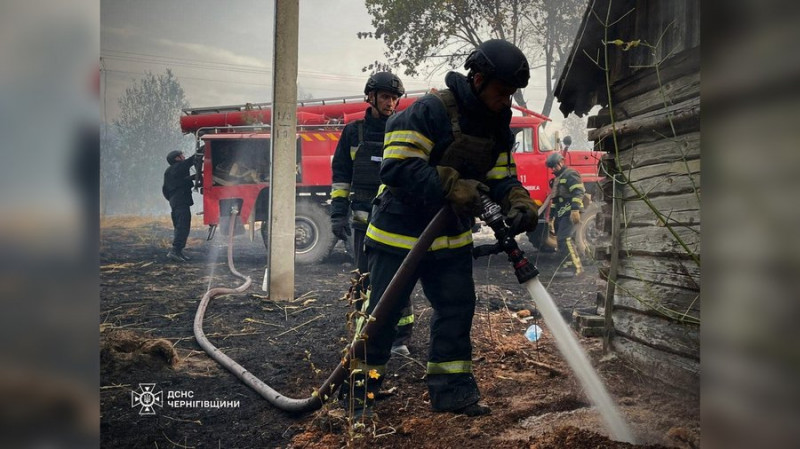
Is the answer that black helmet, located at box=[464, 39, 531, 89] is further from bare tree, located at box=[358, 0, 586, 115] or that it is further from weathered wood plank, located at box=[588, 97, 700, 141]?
weathered wood plank, located at box=[588, 97, 700, 141]

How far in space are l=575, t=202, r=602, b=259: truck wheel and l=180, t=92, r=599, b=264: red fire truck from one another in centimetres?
17

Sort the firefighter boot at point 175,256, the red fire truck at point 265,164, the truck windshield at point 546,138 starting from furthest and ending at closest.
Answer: the firefighter boot at point 175,256, the red fire truck at point 265,164, the truck windshield at point 546,138

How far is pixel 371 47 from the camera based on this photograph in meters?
3.92

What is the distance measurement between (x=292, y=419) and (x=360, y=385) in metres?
0.56

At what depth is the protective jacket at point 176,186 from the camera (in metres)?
4.33

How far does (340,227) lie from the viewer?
4363 mm

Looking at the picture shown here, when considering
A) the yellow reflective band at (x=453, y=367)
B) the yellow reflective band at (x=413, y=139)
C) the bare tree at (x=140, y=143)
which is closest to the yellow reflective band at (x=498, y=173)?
the yellow reflective band at (x=413, y=139)

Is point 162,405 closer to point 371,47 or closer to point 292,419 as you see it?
point 292,419

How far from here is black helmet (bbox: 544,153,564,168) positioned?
3.60 m

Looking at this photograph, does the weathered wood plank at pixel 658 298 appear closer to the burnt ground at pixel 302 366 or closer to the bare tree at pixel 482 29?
the burnt ground at pixel 302 366

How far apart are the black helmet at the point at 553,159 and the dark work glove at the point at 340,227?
1528 millimetres

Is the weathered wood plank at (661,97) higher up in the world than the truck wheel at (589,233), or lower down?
higher up
